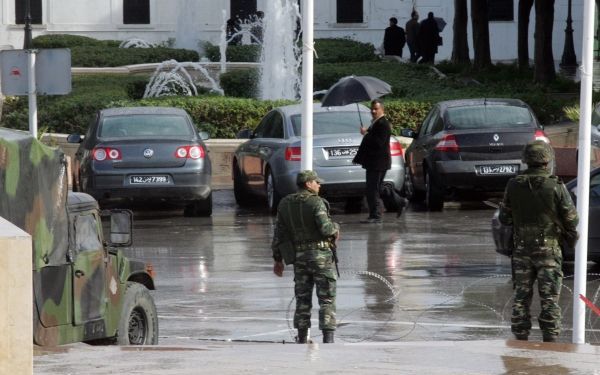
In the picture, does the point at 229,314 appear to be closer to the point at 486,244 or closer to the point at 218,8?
the point at 486,244

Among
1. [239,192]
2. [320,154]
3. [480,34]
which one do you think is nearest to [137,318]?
[320,154]

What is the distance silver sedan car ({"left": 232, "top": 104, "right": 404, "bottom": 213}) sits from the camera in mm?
21609

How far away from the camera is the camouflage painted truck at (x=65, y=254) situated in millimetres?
10266

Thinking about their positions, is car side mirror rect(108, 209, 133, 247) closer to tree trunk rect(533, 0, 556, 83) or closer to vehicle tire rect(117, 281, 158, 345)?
vehicle tire rect(117, 281, 158, 345)

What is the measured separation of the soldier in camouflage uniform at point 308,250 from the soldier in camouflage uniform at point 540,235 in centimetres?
140

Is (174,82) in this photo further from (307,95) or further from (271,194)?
(307,95)

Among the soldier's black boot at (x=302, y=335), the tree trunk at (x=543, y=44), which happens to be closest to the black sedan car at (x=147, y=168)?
the soldier's black boot at (x=302, y=335)

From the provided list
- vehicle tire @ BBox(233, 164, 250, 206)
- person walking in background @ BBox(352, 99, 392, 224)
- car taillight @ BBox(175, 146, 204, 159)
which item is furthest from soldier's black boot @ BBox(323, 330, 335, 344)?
vehicle tire @ BBox(233, 164, 250, 206)

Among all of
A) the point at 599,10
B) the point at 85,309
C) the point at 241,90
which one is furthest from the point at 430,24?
the point at 85,309

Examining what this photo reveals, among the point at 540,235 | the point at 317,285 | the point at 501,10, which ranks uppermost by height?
the point at 501,10

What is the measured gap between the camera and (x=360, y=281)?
52.4 feet

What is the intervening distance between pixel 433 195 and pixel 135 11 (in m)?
39.3

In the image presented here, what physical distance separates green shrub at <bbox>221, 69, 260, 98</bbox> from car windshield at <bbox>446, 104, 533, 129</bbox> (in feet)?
43.8

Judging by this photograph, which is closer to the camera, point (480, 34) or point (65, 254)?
point (65, 254)
